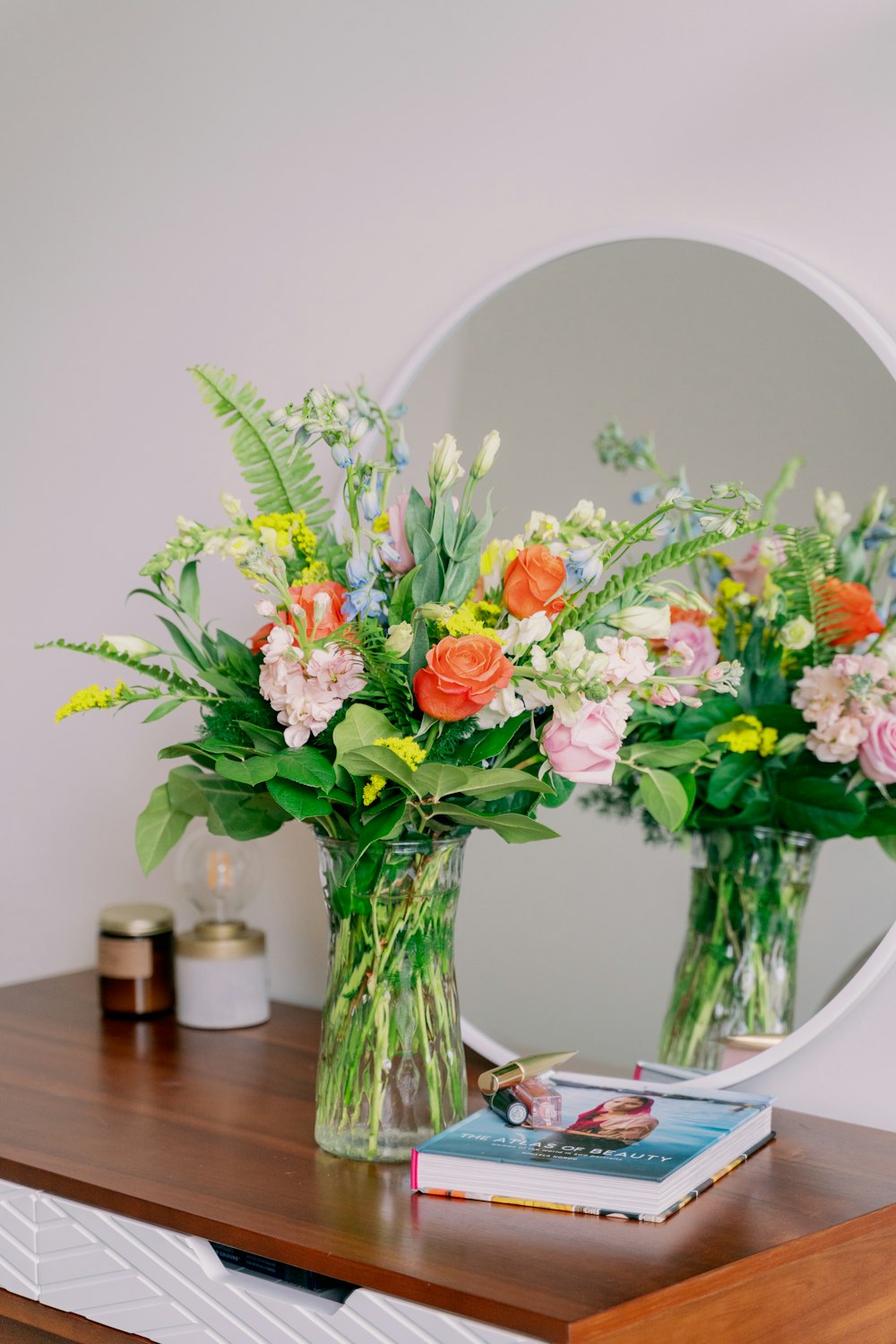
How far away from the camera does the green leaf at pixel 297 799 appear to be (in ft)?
3.47

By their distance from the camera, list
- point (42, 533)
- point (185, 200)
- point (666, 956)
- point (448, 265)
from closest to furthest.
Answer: point (666, 956)
point (448, 265)
point (185, 200)
point (42, 533)

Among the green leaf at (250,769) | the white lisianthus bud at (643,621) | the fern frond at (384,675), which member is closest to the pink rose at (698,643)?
the white lisianthus bud at (643,621)

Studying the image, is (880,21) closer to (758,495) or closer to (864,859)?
(758,495)

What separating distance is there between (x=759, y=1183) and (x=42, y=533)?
1355mm

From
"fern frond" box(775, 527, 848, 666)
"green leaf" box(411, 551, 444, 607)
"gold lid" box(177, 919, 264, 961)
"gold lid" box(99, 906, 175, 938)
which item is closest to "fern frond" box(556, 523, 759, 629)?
"green leaf" box(411, 551, 444, 607)

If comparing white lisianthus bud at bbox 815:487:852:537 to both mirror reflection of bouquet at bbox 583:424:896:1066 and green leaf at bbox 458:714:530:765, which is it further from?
green leaf at bbox 458:714:530:765

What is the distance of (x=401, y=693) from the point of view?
1056 millimetres

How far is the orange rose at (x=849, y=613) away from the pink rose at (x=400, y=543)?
1.29ft

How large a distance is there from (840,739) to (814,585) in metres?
0.14

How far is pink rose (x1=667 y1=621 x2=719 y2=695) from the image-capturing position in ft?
4.17

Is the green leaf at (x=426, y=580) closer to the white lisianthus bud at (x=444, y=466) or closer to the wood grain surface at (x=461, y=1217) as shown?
the white lisianthus bud at (x=444, y=466)

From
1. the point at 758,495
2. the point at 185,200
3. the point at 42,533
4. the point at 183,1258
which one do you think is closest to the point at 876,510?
the point at 758,495

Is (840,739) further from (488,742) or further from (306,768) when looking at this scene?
(306,768)

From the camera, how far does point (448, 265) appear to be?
1.51 m
